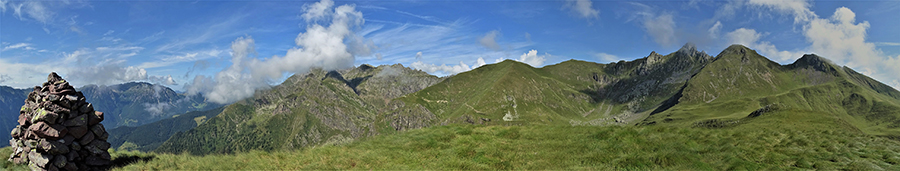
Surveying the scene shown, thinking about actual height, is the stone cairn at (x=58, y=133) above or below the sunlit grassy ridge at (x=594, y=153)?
above

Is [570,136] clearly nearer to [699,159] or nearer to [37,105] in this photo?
[699,159]

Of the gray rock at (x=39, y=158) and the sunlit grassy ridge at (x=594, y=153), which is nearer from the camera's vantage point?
the sunlit grassy ridge at (x=594, y=153)

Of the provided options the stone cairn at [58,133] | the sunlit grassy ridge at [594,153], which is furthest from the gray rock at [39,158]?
the sunlit grassy ridge at [594,153]

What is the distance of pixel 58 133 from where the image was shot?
1555 centimetres

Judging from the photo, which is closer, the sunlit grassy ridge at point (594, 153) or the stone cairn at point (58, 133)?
the sunlit grassy ridge at point (594, 153)

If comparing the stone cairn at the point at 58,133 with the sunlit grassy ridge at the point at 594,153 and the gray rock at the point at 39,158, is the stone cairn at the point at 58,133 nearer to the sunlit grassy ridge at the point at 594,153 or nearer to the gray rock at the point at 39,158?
the gray rock at the point at 39,158

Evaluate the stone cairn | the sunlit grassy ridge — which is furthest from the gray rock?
the sunlit grassy ridge

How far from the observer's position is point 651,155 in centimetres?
1319

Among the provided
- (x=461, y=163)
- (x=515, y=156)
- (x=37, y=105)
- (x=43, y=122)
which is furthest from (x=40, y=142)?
(x=515, y=156)

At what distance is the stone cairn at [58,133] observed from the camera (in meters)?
15.6

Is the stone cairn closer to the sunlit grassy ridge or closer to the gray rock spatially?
the gray rock

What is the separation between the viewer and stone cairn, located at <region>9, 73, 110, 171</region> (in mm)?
15570

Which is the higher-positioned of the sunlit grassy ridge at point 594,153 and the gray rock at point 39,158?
the gray rock at point 39,158

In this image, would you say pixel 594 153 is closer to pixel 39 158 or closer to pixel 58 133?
pixel 58 133
